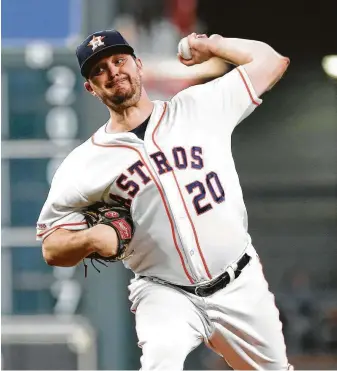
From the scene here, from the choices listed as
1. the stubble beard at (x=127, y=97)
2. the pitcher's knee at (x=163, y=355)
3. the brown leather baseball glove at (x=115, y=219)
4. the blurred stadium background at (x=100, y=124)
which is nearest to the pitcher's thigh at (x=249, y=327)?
the pitcher's knee at (x=163, y=355)

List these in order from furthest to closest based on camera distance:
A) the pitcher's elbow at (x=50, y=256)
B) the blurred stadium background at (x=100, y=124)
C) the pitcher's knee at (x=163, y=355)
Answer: the blurred stadium background at (x=100, y=124), the pitcher's elbow at (x=50, y=256), the pitcher's knee at (x=163, y=355)

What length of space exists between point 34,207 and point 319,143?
1141mm

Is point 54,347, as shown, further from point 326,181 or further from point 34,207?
point 326,181

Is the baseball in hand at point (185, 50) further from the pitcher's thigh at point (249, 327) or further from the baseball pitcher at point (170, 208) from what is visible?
the pitcher's thigh at point (249, 327)

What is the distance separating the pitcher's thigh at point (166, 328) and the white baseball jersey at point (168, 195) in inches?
2.3

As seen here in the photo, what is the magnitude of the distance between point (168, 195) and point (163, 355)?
400 millimetres

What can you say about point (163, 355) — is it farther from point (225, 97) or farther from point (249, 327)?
point (225, 97)

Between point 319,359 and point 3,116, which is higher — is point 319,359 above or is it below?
below

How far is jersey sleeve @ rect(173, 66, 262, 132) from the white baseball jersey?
0.03 metres

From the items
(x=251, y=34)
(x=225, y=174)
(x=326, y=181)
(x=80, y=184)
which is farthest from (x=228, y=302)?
(x=251, y=34)

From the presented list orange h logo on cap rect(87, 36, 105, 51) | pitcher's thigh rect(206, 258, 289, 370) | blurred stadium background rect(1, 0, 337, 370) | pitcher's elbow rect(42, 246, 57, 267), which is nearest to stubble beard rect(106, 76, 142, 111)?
orange h logo on cap rect(87, 36, 105, 51)

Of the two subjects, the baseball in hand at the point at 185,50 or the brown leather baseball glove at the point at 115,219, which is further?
the baseball in hand at the point at 185,50

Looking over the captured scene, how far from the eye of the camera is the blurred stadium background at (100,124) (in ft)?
11.5

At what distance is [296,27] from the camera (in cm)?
354
